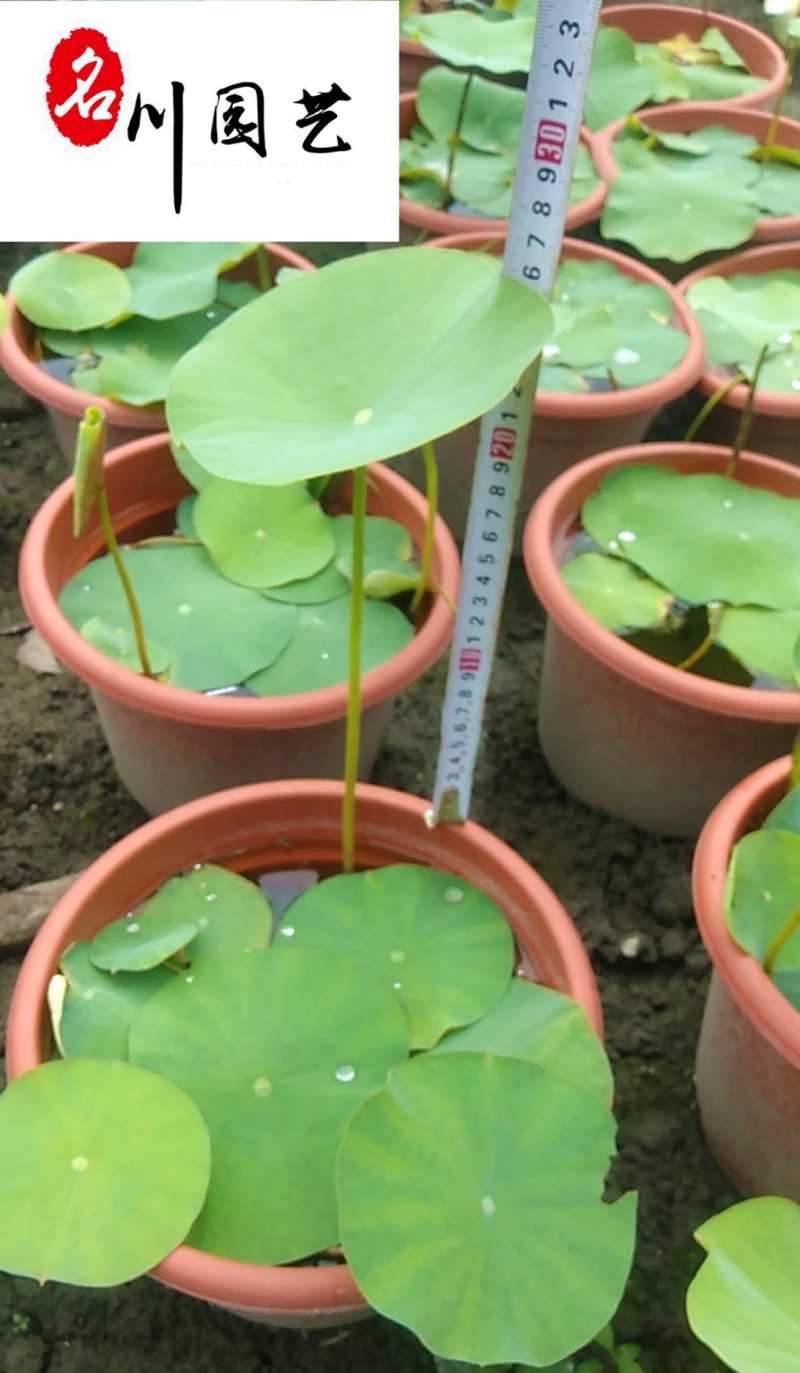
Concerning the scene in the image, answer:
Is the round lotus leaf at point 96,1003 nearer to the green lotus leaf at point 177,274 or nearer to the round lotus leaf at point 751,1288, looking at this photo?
the round lotus leaf at point 751,1288

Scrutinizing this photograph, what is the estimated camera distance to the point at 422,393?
2.01 feet

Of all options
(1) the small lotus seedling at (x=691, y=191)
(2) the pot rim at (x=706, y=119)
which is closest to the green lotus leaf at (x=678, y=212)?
(1) the small lotus seedling at (x=691, y=191)

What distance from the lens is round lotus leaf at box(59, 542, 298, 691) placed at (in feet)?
3.51

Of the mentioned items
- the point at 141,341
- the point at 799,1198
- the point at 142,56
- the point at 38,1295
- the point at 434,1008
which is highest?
the point at 142,56

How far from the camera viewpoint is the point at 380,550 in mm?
1162

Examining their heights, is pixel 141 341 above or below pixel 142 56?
below

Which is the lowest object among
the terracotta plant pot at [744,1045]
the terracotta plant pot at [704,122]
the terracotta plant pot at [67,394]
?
the terracotta plant pot at [744,1045]

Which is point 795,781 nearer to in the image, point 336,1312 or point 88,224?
point 336,1312

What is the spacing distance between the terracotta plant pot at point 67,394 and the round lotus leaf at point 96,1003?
0.68m

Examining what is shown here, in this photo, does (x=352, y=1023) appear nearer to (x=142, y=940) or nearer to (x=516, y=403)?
(x=142, y=940)

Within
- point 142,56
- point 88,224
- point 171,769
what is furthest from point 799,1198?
point 142,56

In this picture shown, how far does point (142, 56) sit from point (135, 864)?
0.85m

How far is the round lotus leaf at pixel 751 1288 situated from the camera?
0.60 metres

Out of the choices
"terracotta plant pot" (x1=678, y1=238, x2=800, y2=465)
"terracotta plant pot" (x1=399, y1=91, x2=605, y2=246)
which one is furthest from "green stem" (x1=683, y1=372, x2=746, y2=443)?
"terracotta plant pot" (x1=399, y1=91, x2=605, y2=246)
